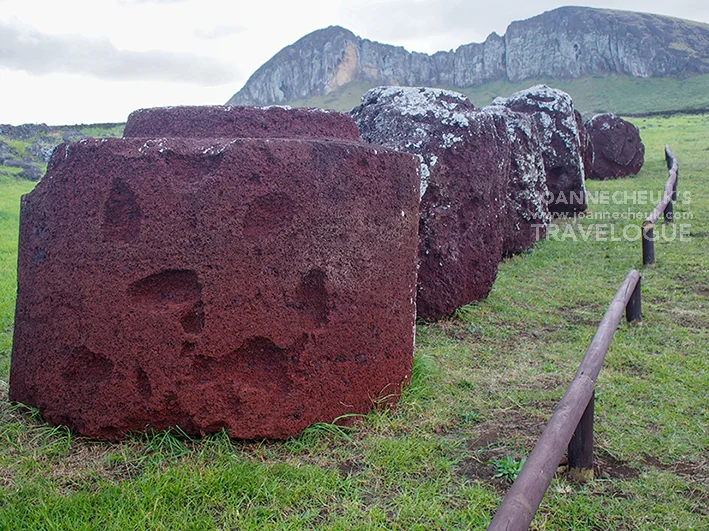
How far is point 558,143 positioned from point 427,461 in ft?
29.7

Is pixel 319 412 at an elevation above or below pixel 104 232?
below

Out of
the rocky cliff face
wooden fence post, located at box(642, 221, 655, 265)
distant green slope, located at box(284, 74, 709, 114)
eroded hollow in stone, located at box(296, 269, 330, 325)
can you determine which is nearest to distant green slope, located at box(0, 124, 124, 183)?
wooden fence post, located at box(642, 221, 655, 265)

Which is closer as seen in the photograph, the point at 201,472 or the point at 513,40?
the point at 201,472

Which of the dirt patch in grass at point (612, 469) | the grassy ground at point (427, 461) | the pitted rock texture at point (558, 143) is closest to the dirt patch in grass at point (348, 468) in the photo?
the grassy ground at point (427, 461)

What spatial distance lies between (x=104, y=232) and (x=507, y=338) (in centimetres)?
326

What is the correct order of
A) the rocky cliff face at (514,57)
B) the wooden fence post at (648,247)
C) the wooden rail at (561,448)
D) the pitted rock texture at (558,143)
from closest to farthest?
1. the wooden rail at (561,448)
2. the wooden fence post at (648,247)
3. the pitted rock texture at (558,143)
4. the rocky cliff face at (514,57)

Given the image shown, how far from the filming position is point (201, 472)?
295 centimetres

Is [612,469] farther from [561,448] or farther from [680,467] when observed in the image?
[561,448]

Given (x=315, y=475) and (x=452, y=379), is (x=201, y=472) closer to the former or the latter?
(x=315, y=475)

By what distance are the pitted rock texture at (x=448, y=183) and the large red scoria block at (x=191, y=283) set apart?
7.38ft

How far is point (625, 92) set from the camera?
83.6 metres

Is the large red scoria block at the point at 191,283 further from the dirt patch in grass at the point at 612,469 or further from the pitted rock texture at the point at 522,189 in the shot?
the pitted rock texture at the point at 522,189

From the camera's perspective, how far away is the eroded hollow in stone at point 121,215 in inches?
124

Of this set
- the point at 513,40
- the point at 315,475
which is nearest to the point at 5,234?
the point at 315,475
